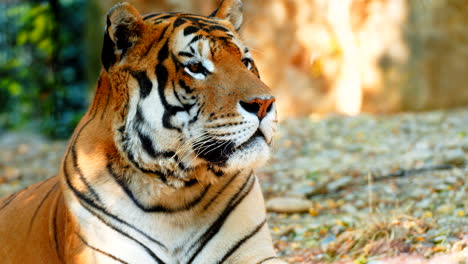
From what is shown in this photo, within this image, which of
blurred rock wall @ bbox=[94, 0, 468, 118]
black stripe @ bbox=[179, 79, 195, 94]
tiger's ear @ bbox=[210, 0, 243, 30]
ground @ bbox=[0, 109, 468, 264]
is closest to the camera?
black stripe @ bbox=[179, 79, 195, 94]

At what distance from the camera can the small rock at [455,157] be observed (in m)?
5.16

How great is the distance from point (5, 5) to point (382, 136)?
7466 millimetres

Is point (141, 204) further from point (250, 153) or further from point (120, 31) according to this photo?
point (120, 31)

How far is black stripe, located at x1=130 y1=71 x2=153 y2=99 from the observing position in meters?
2.87

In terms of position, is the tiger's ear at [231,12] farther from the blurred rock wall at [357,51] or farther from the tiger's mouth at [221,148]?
the blurred rock wall at [357,51]

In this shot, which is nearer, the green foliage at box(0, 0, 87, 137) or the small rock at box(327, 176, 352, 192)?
the small rock at box(327, 176, 352, 192)

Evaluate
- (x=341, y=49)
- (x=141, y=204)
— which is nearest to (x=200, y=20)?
(x=141, y=204)

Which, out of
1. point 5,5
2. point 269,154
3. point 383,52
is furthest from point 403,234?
point 5,5

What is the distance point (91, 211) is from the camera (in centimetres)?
296

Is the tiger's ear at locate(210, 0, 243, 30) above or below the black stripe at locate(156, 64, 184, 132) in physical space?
above

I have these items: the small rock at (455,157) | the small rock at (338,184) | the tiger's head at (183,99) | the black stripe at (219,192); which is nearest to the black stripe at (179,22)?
the tiger's head at (183,99)

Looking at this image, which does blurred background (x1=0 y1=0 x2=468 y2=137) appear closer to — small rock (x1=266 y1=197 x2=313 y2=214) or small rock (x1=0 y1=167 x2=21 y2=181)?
small rock (x1=0 y1=167 x2=21 y2=181)

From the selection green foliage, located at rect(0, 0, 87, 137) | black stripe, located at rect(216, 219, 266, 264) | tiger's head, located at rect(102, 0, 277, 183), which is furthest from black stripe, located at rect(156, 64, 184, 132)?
green foliage, located at rect(0, 0, 87, 137)

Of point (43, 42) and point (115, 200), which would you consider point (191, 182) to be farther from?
point (43, 42)
